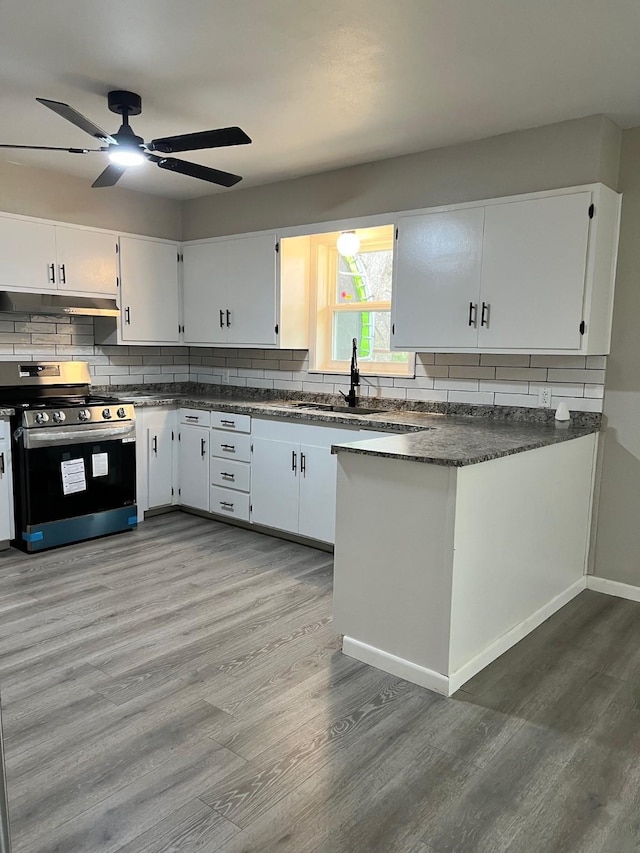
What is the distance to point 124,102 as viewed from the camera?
291cm

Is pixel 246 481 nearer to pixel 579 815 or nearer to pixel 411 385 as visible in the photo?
pixel 411 385

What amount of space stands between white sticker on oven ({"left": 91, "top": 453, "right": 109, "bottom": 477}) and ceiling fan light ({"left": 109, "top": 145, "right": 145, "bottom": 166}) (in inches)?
76.2

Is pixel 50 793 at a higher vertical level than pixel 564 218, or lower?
lower

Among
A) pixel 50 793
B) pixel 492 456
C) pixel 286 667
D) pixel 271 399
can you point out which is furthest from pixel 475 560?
pixel 271 399

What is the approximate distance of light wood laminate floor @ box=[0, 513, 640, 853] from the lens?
1.71 metres

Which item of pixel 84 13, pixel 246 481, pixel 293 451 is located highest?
pixel 84 13

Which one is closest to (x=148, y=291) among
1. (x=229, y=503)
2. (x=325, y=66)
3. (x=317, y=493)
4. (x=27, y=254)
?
(x=27, y=254)

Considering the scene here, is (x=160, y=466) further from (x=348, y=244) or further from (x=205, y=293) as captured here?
(x=348, y=244)

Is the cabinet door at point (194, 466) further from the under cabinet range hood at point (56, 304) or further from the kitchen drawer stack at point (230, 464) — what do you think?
the under cabinet range hood at point (56, 304)

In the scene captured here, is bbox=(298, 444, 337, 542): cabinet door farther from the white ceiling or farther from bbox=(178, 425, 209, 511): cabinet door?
the white ceiling

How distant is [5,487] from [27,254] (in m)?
1.53

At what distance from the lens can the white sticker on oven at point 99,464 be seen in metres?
4.13

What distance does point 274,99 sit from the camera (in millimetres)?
2945

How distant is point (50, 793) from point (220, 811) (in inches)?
20.0
